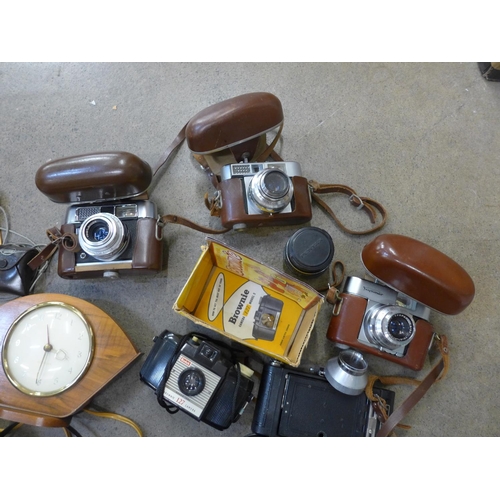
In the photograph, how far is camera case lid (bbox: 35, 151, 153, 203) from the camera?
43.4 inches

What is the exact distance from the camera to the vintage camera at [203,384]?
3.62 ft

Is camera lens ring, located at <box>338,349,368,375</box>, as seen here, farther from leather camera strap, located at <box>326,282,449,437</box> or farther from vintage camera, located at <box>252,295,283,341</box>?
vintage camera, located at <box>252,295,283,341</box>

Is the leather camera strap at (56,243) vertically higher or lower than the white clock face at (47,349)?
higher

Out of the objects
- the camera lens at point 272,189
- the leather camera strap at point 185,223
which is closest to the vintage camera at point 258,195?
the camera lens at point 272,189

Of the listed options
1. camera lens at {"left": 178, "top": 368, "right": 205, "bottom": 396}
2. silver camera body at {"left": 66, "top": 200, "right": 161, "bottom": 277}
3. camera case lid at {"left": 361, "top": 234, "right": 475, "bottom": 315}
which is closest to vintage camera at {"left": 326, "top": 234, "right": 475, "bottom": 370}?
camera case lid at {"left": 361, "top": 234, "right": 475, "bottom": 315}

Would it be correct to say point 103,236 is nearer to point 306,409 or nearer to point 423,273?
point 306,409

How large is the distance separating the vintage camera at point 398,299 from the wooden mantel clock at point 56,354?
74 centimetres

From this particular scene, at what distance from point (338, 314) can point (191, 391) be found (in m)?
0.52

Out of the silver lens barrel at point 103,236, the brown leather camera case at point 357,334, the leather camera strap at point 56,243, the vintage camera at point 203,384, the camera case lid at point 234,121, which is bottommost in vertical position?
the vintage camera at point 203,384

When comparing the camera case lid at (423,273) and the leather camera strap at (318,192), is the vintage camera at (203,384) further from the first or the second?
the camera case lid at (423,273)

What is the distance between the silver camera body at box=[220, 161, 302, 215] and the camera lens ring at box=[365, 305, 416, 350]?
44 centimetres

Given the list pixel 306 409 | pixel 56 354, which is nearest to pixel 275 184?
pixel 306 409

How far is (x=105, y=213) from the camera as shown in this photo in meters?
1.20
